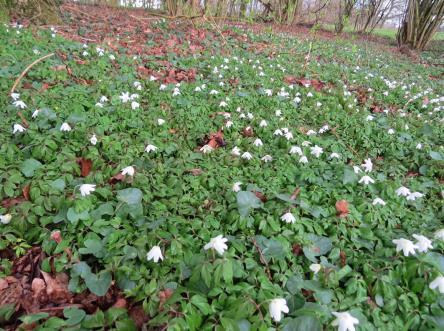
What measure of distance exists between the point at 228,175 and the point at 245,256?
0.92 meters

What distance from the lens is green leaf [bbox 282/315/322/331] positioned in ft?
5.17

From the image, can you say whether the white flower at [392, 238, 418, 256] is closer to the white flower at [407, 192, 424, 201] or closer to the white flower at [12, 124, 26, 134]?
the white flower at [407, 192, 424, 201]

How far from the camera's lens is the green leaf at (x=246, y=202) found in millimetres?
2330

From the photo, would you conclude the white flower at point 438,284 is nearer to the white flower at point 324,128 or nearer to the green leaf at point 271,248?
the green leaf at point 271,248

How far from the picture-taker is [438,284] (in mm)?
1789

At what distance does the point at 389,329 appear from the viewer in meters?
1.70

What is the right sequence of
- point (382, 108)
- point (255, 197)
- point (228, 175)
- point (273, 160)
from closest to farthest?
1. point (255, 197)
2. point (228, 175)
3. point (273, 160)
4. point (382, 108)

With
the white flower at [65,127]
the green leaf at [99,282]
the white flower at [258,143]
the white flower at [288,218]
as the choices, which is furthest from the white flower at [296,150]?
the white flower at [65,127]

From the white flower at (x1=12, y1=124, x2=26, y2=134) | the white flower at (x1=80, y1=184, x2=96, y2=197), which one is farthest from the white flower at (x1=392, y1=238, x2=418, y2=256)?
the white flower at (x1=12, y1=124, x2=26, y2=134)

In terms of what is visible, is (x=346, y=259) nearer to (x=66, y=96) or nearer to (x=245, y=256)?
(x=245, y=256)

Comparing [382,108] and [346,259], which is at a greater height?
[382,108]

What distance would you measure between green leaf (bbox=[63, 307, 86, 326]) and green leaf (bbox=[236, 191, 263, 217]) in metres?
1.17

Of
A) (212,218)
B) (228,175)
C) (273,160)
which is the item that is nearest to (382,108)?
(273,160)

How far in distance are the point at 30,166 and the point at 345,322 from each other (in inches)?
98.8
